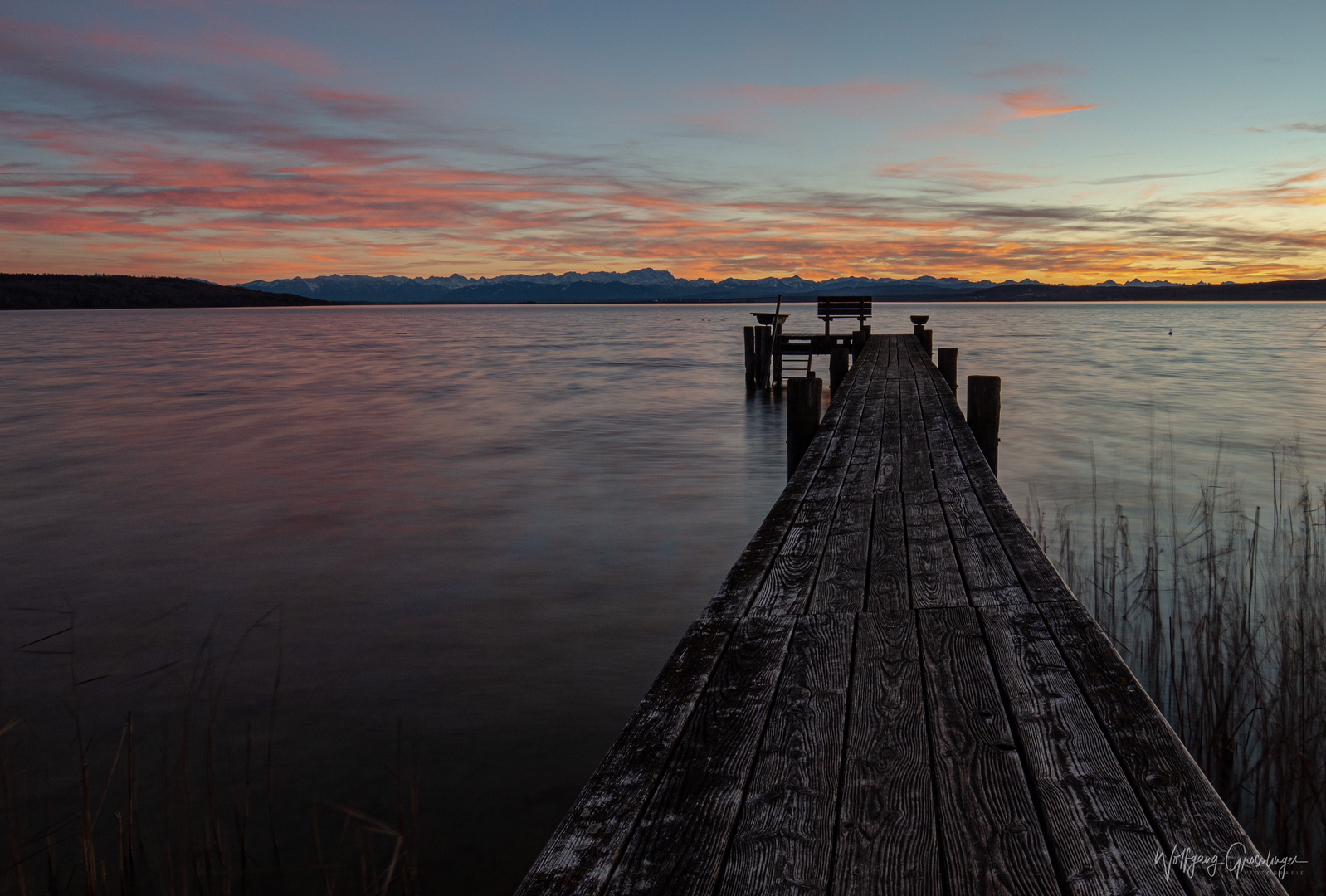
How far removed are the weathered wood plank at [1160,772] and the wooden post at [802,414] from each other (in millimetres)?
5352

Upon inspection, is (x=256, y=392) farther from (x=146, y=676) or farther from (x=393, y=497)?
(x=146, y=676)

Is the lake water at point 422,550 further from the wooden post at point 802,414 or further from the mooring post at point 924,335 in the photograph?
the mooring post at point 924,335

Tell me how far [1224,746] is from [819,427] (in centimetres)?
490

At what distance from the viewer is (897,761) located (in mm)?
2439

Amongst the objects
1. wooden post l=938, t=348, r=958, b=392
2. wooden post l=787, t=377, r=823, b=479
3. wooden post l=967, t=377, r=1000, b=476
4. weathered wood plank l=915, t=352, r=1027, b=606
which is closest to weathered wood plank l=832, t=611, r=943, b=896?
weathered wood plank l=915, t=352, r=1027, b=606

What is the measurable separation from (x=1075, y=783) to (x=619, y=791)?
1240 millimetres

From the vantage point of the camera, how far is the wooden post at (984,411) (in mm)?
8344

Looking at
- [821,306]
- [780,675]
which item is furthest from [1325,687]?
[821,306]

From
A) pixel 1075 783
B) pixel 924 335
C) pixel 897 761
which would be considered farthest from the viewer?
pixel 924 335

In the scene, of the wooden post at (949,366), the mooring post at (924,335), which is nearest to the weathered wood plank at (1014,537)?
the wooden post at (949,366)

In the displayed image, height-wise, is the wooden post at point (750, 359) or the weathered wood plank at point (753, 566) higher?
the wooden post at point (750, 359)

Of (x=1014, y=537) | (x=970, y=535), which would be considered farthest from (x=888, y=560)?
(x=1014, y=537)

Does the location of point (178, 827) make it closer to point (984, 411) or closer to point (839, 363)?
point (984, 411)

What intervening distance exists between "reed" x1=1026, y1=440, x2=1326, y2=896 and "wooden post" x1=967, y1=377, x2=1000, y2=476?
3.37ft
